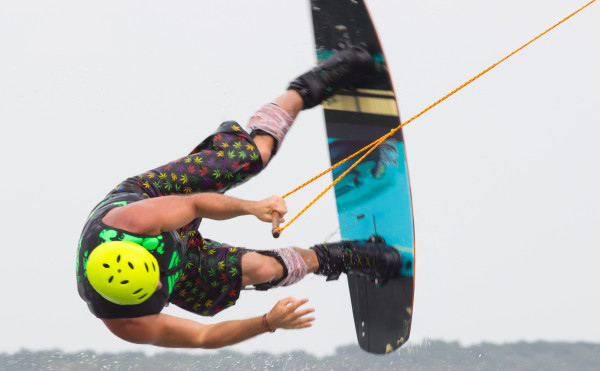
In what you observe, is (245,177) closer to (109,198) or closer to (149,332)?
(109,198)

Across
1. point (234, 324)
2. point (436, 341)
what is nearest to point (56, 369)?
point (436, 341)

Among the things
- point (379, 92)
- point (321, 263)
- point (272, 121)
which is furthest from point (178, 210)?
point (379, 92)

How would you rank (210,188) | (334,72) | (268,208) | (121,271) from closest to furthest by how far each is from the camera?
(121,271) → (268,208) → (210,188) → (334,72)

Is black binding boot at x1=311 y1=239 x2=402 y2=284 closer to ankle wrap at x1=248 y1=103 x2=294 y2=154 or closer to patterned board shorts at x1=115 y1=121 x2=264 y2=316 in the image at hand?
patterned board shorts at x1=115 y1=121 x2=264 y2=316

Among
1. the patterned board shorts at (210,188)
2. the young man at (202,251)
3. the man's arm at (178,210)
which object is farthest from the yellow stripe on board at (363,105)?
the man's arm at (178,210)

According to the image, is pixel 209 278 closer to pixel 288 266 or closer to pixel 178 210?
pixel 288 266

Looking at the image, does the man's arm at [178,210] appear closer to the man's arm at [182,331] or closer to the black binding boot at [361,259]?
the man's arm at [182,331]

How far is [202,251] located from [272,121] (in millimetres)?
738

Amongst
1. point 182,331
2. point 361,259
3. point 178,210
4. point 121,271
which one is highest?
point 178,210

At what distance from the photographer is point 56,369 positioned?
8469 millimetres

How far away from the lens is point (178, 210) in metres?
2.86

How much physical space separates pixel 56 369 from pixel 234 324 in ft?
20.5

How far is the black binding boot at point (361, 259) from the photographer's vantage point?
396 centimetres

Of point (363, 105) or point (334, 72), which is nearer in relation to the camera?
point (334, 72)
